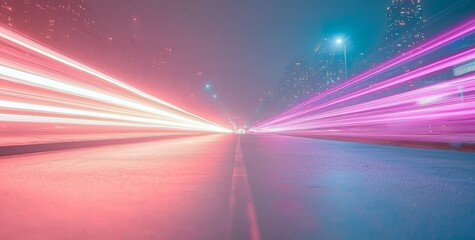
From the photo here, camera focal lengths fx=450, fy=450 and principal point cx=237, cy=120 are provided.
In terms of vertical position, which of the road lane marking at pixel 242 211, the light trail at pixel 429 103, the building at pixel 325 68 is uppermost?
the building at pixel 325 68

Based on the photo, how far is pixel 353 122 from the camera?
40.1 m

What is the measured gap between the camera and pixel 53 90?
2336cm

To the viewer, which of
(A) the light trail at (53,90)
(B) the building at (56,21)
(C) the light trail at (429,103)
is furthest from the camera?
(B) the building at (56,21)

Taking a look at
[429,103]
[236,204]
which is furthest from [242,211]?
[429,103]

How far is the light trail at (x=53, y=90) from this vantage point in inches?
735

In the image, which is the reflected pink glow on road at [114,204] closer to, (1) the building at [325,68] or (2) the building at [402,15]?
(1) the building at [325,68]

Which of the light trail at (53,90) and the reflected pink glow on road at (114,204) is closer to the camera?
the reflected pink glow on road at (114,204)

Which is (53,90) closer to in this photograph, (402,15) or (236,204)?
(236,204)

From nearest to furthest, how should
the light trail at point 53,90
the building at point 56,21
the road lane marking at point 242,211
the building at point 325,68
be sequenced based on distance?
the road lane marking at point 242,211 < the light trail at point 53,90 < the building at point 56,21 < the building at point 325,68

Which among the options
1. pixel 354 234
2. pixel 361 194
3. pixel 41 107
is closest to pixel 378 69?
pixel 41 107

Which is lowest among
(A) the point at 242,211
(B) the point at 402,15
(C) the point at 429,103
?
(A) the point at 242,211

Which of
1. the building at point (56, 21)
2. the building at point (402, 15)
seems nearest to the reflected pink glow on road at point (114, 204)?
the building at point (56, 21)

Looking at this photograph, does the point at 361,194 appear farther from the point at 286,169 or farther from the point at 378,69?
the point at 378,69

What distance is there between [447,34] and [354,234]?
22132 mm
